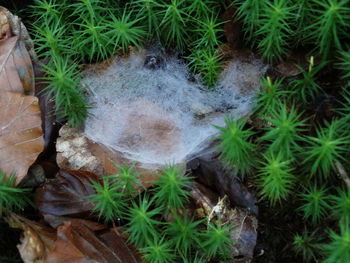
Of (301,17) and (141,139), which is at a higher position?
Result: (301,17)

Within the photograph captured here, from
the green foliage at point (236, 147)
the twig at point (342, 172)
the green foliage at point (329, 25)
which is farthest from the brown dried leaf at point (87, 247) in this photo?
the green foliage at point (329, 25)

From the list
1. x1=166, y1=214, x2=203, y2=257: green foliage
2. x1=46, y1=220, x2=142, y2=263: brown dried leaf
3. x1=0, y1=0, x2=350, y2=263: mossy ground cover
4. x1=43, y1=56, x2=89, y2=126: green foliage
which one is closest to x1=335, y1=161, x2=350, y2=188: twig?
x1=0, y1=0, x2=350, y2=263: mossy ground cover

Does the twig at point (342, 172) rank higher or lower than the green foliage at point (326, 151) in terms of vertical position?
lower

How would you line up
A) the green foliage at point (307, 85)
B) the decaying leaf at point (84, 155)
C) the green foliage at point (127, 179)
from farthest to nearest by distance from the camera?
the decaying leaf at point (84, 155)
the green foliage at point (307, 85)
the green foliage at point (127, 179)

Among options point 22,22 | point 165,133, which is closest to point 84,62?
point 22,22

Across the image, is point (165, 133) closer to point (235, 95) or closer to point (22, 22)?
point (235, 95)

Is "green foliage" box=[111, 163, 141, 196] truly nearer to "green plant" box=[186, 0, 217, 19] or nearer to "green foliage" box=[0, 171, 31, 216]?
"green foliage" box=[0, 171, 31, 216]

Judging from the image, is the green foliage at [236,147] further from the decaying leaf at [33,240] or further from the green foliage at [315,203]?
the decaying leaf at [33,240]
